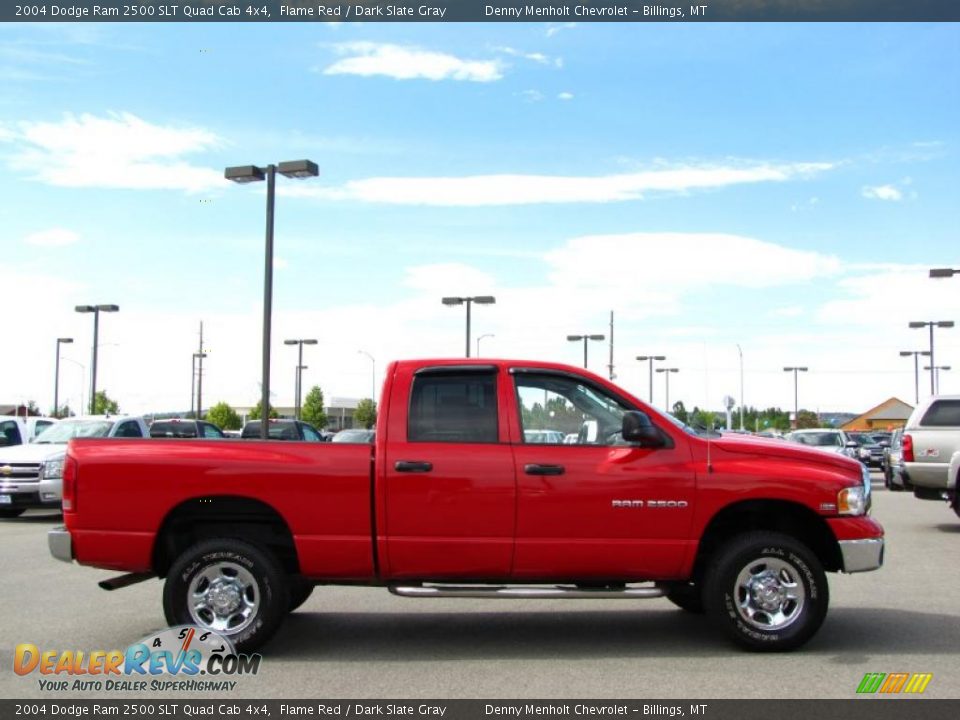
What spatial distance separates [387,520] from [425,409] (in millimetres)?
837

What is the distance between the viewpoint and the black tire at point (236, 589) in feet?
23.3

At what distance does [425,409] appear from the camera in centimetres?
741

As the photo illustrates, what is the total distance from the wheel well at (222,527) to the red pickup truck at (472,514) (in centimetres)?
3

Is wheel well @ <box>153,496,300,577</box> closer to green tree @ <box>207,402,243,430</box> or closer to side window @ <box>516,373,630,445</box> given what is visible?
side window @ <box>516,373,630,445</box>

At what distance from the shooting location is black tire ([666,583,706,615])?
7.48 meters

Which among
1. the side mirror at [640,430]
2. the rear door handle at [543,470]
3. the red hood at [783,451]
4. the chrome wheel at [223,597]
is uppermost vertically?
the side mirror at [640,430]

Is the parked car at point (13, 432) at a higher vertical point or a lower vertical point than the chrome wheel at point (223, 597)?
higher

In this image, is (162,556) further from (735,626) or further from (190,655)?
(735,626)

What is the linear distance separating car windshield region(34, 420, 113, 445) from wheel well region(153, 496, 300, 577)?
12.9 m

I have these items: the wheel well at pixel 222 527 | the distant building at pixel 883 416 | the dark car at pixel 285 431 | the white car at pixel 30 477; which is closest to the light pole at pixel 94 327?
the dark car at pixel 285 431

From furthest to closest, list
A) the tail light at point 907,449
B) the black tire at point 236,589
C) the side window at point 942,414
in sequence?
the side window at point 942,414 < the tail light at point 907,449 < the black tire at point 236,589

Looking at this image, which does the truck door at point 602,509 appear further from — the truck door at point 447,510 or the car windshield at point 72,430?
the car windshield at point 72,430

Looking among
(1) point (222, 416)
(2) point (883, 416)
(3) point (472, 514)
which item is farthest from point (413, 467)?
(2) point (883, 416)

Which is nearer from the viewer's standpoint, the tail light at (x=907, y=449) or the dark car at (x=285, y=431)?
the tail light at (x=907, y=449)
